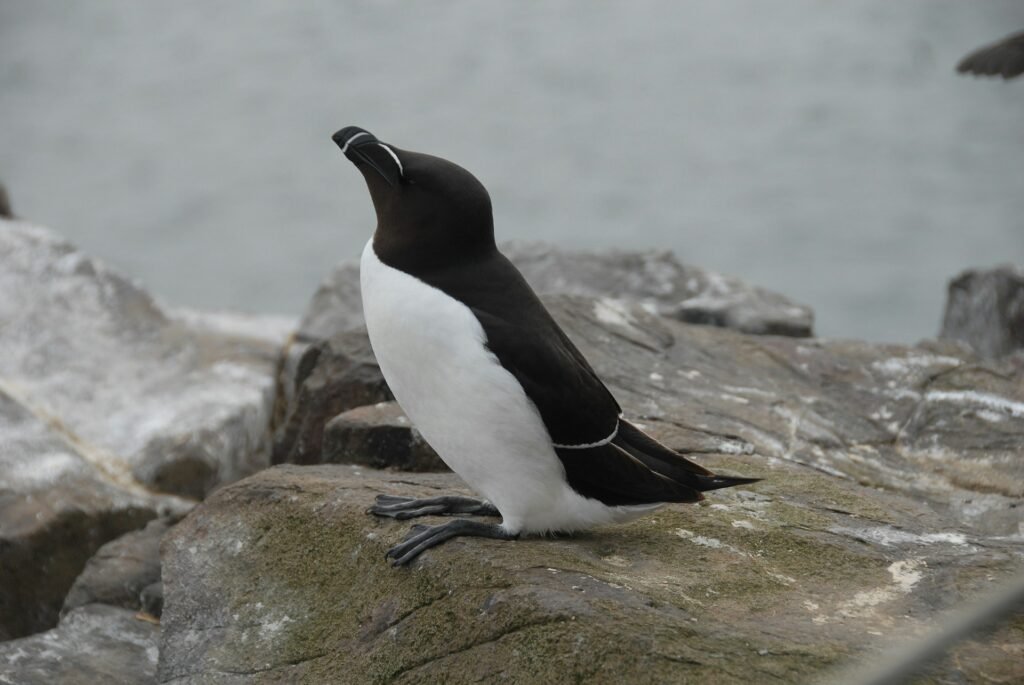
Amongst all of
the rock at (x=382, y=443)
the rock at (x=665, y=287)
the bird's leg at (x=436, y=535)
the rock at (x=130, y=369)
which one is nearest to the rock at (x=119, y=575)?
the rock at (x=382, y=443)

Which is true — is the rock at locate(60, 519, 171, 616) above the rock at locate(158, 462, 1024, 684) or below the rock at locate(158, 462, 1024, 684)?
below

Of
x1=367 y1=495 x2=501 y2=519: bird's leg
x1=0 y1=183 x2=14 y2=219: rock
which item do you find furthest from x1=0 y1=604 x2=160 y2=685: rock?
x1=0 y1=183 x2=14 y2=219: rock

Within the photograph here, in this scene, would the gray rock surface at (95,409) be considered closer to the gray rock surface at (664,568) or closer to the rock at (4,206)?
the rock at (4,206)

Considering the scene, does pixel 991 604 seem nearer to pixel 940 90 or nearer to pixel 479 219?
pixel 479 219

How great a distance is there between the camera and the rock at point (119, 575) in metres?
4.66

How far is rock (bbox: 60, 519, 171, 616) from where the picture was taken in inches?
183

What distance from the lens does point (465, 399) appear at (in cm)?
314

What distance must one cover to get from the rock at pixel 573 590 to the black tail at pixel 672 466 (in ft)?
0.60

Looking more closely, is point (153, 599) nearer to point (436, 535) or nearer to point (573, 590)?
point (436, 535)

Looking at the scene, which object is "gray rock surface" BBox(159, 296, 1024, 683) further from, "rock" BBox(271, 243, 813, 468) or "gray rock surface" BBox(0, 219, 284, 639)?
"gray rock surface" BBox(0, 219, 284, 639)

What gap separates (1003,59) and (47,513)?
5.49m

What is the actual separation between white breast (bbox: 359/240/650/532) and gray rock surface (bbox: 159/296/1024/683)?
0.47 feet

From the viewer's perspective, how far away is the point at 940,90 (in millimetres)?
15219

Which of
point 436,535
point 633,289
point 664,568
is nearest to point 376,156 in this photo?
point 436,535
